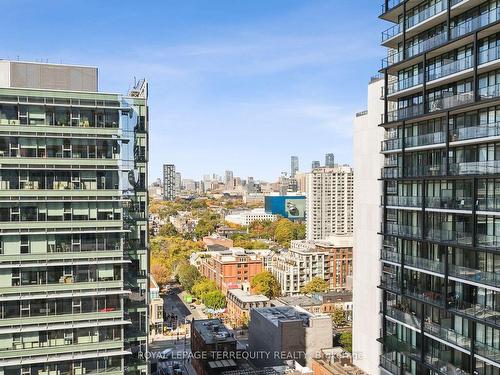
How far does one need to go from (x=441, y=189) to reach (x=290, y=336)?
3733 centimetres

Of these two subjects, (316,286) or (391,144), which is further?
(316,286)

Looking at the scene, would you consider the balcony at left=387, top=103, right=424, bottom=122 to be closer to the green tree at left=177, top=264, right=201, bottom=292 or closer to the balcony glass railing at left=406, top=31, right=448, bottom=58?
the balcony glass railing at left=406, top=31, right=448, bottom=58

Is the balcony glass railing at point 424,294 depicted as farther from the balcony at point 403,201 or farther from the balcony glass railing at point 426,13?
the balcony glass railing at point 426,13

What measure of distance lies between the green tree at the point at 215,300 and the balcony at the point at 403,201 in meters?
73.9

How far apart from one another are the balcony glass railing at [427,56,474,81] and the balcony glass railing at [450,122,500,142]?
9.99 feet

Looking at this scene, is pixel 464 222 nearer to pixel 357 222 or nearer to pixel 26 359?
pixel 357 222

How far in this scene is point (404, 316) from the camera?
30.2 metres

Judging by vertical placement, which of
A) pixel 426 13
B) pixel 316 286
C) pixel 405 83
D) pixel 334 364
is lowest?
pixel 316 286

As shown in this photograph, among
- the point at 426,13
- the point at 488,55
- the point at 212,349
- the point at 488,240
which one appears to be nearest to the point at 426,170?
the point at 488,240

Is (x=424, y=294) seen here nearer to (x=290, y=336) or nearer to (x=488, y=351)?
(x=488, y=351)

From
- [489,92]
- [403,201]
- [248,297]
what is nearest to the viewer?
[489,92]

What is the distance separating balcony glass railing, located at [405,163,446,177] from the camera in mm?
27083

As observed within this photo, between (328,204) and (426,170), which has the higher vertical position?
(426,170)

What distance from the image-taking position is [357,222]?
36.6 meters
